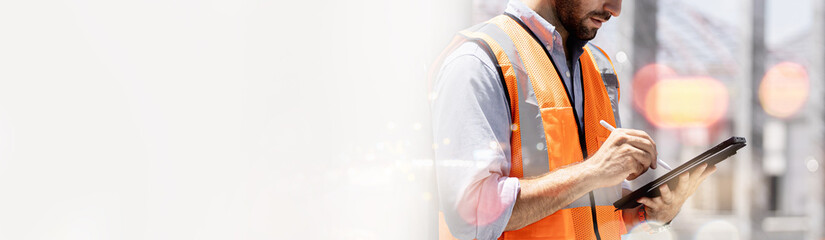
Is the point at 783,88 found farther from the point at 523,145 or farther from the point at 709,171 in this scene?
the point at 523,145

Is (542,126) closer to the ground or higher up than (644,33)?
closer to the ground

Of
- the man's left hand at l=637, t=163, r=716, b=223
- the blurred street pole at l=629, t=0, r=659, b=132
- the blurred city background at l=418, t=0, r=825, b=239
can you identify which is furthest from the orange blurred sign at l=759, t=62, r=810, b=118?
the man's left hand at l=637, t=163, r=716, b=223

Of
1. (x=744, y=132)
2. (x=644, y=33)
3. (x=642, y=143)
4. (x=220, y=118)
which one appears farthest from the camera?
(x=744, y=132)

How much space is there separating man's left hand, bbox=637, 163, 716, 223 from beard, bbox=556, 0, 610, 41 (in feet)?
0.71

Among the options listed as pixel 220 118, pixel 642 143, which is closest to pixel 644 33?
pixel 642 143

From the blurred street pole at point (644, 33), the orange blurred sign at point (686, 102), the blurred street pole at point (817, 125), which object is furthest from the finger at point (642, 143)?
the blurred street pole at point (817, 125)

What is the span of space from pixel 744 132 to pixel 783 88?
13.6 inches

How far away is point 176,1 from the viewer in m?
0.43

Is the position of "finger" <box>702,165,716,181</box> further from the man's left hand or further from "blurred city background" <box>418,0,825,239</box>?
"blurred city background" <box>418,0,825,239</box>

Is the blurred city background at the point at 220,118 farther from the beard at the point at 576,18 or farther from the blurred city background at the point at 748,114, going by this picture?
the blurred city background at the point at 748,114

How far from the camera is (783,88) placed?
10.3 feet

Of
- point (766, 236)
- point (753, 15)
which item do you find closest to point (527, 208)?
point (753, 15)

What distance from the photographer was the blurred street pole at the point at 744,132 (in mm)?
3050

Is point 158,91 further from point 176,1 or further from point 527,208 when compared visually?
point 527,208
